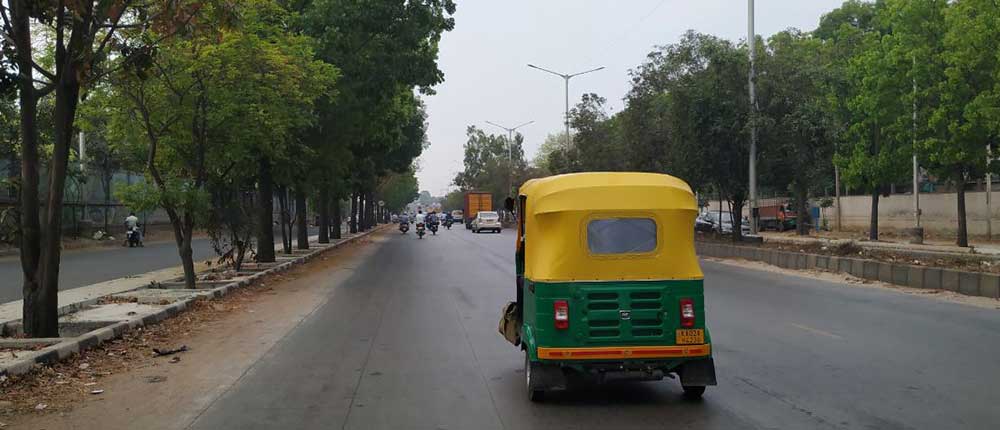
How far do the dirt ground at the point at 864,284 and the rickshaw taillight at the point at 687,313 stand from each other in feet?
30.9

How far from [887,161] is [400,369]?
1221 inches

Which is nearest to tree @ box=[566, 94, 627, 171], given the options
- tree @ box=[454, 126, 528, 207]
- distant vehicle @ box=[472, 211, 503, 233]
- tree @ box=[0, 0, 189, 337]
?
distant vehicle @ box=[472, 211, 503, 233]

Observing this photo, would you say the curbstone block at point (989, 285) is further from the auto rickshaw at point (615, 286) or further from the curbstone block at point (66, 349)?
the curbstone block at point (66, 349)

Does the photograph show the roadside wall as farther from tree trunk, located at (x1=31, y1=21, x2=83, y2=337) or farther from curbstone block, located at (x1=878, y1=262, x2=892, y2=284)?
tree trunk, located at (x1=31, y1=21, x2=83, y2=337)

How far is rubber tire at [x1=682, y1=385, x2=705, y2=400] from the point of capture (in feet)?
23.7

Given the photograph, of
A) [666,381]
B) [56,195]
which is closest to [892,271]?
[666,381]

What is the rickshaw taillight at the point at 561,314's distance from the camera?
6918 mm

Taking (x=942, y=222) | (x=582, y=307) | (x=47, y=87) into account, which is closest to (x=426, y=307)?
(x=47, y=87)

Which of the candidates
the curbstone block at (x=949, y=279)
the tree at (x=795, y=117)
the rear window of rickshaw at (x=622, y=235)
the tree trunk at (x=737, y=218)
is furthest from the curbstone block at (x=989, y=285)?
the tree trunk at (x=737, y=218)

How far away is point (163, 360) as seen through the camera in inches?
387

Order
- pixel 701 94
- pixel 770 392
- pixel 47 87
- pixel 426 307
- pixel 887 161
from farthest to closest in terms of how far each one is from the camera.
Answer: pixel 887 161 → pixel 701 94 → pixel 426 307 → pixel 47 87 → pixel 770 392

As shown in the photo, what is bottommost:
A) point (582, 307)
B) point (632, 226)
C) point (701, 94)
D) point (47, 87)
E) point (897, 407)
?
point (897, 407)

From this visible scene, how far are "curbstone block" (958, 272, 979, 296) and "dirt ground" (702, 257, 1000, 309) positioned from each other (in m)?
0.14

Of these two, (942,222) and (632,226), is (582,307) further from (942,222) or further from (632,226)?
(942,222)
